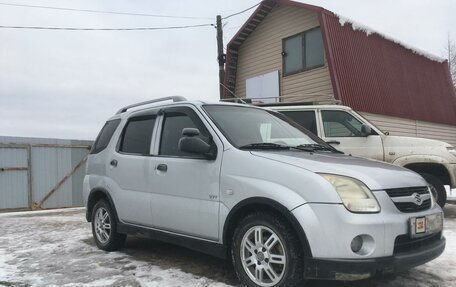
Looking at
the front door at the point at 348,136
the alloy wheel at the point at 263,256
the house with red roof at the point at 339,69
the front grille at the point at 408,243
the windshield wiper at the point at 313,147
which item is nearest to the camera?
the front grille at the point at 408,243

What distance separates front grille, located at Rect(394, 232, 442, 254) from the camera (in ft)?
11.7

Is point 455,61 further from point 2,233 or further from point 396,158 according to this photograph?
point 2,233

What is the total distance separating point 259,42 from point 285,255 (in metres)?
13.2

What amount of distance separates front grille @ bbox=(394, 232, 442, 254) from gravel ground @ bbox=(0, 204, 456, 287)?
1.94 feet

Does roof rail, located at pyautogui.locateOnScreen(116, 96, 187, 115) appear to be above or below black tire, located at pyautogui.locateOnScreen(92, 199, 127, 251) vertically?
above

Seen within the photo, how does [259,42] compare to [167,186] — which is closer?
[167,186]

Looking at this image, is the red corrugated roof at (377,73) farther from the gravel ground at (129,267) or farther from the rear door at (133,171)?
the rear door at (133,171)

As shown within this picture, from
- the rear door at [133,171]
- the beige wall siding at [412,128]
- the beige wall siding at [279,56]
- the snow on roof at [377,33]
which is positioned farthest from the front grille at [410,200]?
the snow on roof at [377,33]

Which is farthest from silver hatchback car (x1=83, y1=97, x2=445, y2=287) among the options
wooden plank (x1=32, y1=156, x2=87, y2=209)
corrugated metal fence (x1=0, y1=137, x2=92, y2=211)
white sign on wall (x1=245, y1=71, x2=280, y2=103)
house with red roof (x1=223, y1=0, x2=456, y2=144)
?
wooden plank (x1=32, y1=156, x2=87, y2=209)

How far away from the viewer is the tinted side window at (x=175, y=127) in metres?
4.85

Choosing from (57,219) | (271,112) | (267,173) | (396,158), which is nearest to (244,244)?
(267,173)

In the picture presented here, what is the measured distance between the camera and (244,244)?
4016 millimetres

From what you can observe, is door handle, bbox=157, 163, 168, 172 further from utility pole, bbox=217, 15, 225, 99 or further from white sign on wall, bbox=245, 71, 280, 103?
utility pole, bbox=217, 15, 225, 99

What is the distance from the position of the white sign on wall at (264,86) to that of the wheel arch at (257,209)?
1085cm
